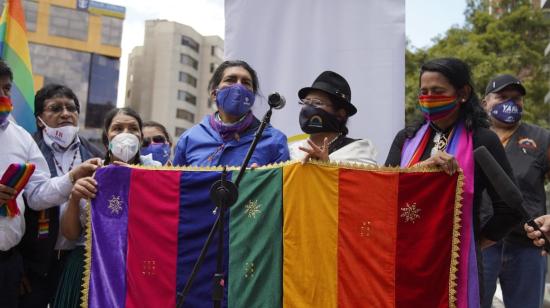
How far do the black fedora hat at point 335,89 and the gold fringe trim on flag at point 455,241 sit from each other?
0.81 metres

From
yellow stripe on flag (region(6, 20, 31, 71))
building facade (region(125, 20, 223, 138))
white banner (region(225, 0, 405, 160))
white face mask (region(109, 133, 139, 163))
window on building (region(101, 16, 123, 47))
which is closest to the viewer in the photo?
white face mask (region(109, 133, 139, 163))

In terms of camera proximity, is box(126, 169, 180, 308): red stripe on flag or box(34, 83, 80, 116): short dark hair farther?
box(34, 83, 80, 116): short dark hair

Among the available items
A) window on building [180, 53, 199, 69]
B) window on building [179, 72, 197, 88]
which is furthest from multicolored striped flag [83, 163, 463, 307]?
window on building [180, 53, 199, 69]

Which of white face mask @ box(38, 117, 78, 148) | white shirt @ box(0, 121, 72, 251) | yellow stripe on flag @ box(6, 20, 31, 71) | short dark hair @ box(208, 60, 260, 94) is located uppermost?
yellow stripe on flag @ box(6, 20, 31, 71)

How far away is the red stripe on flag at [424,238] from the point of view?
2521 millimetres

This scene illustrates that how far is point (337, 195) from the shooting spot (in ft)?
8.59

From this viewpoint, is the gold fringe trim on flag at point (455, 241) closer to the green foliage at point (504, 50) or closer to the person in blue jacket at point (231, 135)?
the person in blue jacket at point (231, 135)

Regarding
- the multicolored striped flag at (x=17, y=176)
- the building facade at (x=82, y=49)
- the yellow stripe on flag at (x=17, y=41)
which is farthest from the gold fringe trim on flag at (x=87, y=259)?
the building facade at (x=82, y=49)

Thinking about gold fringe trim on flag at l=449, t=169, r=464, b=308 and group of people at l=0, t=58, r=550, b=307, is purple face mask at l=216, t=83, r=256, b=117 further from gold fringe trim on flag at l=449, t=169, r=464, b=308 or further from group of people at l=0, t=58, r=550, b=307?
gold fringe trim on flag at l=449, t=169, r=464, b=308

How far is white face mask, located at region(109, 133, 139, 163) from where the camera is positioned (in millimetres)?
3074

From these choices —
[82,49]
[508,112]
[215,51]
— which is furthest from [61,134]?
[215,51]

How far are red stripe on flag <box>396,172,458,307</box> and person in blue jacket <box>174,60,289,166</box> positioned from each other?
32.1 inches

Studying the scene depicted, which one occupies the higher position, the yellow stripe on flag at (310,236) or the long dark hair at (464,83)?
the long dark hair at (464,83)

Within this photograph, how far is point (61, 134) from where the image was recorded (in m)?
3.24
